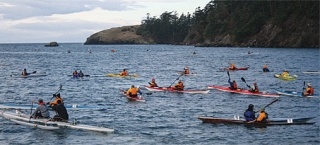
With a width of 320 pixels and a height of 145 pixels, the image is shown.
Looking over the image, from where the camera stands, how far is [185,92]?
48438 mm

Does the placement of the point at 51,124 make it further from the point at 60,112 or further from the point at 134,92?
the point at 134,92

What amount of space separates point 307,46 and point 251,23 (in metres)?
23.3

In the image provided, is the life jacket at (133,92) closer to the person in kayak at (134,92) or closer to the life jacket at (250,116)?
the person in kayak at (134,92)

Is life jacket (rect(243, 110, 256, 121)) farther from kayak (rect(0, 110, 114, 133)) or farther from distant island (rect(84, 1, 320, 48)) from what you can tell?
distant island (rect(84, 1, 320, 48))

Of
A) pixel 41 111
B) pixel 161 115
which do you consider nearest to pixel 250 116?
pixel 161 115

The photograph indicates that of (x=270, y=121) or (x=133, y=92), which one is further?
(x=133, y=92)

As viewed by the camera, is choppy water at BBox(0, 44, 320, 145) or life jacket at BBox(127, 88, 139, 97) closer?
choppy water at BBox(0, 44, 320, 145)

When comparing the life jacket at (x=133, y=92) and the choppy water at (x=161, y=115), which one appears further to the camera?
the life jacket at (x=133, y=92)

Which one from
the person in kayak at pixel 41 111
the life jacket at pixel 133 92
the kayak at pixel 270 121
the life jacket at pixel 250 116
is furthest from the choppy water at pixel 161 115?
the person in kayak at pixel 41 111

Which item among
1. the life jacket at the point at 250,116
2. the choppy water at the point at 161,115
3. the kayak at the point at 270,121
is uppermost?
the life jacket at the point at 250,116

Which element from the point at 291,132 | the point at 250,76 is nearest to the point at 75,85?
the point at 250,76

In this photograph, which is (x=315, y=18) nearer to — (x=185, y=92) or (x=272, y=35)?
(x=272, y=35)

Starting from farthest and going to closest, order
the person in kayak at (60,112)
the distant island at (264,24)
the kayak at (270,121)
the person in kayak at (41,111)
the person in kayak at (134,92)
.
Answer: the distant island at (264,24) < the person in kayak at (134,92) < the kayak at (270,121) < the person in kayak at (41,111) < the person in kayak at (60,112)

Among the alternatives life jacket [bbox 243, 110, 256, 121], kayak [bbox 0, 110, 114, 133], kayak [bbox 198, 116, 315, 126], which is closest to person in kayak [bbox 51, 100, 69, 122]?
kayak [bbox 0, 110, 114, 133]
